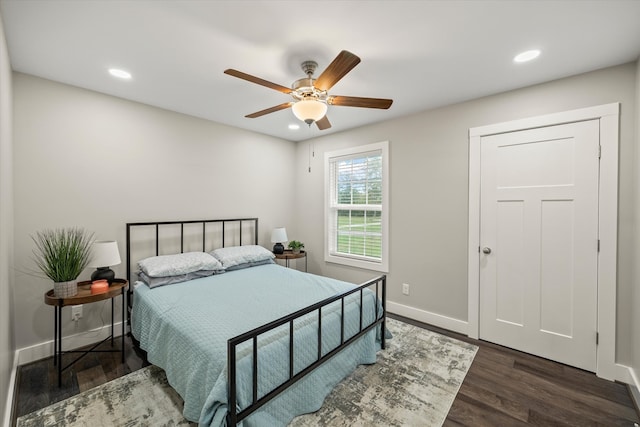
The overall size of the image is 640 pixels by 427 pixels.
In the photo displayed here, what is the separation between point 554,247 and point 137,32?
3629mm

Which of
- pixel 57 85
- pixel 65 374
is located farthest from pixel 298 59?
pixel 65 374

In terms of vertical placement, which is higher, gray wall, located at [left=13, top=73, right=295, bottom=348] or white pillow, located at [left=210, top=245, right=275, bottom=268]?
gray wall, located at [left=13, top=73, right=295, bottom=348]

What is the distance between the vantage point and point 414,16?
1644 millimetres

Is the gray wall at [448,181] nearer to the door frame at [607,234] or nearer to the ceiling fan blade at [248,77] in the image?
the door frame at [607,234]

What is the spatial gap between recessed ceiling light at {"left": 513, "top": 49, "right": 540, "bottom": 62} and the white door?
705 mm

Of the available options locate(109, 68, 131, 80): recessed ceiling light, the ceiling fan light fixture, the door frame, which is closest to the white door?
the door frame

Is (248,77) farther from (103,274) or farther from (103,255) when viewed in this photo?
(103,274)

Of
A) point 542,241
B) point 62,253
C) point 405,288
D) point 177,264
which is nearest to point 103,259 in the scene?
point 62,253

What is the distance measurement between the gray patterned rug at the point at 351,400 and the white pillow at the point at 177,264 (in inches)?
32.3

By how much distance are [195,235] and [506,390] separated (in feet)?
11.2

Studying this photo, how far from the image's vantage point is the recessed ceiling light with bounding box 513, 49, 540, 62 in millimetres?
2004

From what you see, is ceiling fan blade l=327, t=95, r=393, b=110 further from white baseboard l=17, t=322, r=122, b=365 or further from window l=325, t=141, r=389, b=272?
white baseboard l=17, t=322, r=122, b=365

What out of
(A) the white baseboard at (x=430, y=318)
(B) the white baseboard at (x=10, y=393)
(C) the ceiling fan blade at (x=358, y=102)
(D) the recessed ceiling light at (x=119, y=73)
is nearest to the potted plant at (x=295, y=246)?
(A) the white baseboard at (x=430, y=318)

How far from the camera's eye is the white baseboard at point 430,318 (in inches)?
117
